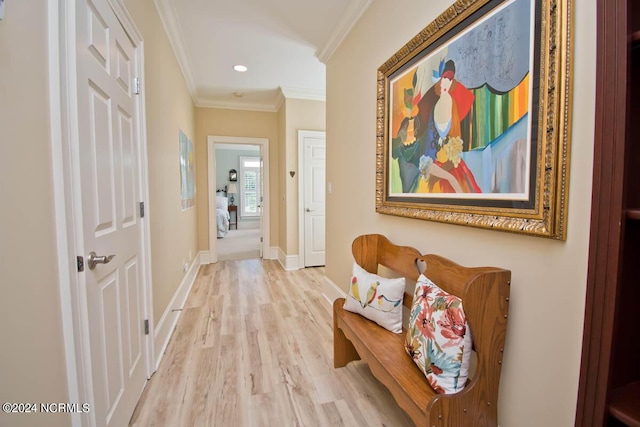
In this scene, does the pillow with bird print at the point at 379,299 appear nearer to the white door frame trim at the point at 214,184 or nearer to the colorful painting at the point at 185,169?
the colorful painting at the point at 185,169

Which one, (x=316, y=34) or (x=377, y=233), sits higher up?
(x=316, y=34)

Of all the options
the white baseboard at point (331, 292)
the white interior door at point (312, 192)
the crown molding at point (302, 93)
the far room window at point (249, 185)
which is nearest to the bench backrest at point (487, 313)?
the white baseboard at point (331, 292)

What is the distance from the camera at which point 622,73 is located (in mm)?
645

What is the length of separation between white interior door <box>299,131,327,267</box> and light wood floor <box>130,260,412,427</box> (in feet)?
4.80

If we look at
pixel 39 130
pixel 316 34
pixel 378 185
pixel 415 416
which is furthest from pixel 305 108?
pixel 415 416

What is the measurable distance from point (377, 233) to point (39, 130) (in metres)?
1.80

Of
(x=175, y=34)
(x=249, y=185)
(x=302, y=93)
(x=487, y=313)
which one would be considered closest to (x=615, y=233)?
(x=487, y=313)

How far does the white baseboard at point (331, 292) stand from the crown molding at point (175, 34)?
2739 millimetres

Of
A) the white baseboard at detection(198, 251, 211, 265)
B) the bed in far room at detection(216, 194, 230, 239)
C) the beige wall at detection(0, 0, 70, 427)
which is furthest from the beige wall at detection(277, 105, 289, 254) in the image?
the beige wall at detection(0, 0, 70, 427)

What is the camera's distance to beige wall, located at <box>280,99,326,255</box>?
4.27 m

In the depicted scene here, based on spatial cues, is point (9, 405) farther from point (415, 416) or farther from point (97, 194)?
point (415, 416)

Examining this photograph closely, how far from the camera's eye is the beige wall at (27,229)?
0.73m

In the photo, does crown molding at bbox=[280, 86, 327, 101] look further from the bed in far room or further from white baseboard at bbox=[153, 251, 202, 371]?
the bed in far room


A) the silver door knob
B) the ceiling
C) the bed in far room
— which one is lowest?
the bed in far room
